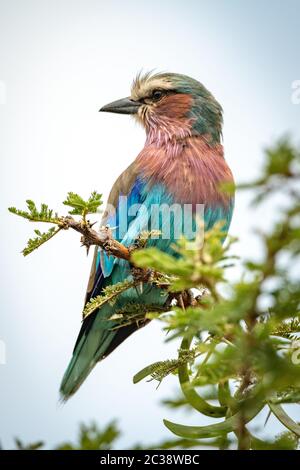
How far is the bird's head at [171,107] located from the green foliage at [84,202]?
3299 mm

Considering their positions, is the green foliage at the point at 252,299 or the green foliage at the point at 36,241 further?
the green foliage at the point at 36,241

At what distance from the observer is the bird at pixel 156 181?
18.0ft

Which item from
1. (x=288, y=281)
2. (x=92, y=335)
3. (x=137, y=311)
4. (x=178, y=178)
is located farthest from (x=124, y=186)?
(x=288, y=281)

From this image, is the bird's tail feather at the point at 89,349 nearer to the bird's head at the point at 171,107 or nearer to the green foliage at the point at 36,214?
the bird's head at the point at 171,107

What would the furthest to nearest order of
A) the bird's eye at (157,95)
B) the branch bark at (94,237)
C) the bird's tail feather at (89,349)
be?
the bird's eye at (157,95), the bird's tail feather at (89,349), the branch bark at (94,237)

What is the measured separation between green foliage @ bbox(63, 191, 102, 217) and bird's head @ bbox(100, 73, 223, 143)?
10.8 ft

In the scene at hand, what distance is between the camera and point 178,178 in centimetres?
560

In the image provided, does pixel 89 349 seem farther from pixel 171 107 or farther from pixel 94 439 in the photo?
pixel 94 439

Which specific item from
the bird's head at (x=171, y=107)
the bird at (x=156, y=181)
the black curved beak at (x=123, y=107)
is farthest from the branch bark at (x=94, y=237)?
the black curved beak at (x=123, y=107)

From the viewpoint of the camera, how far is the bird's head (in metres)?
6.21

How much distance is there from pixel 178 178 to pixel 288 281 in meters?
4.05

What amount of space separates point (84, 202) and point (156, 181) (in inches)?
107
